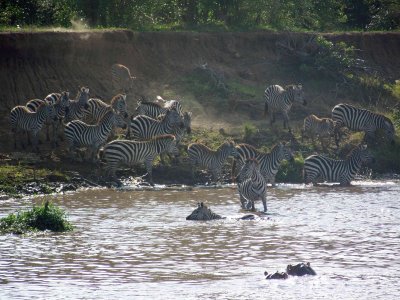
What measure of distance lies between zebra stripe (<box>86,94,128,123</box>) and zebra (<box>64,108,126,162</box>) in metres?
1.22

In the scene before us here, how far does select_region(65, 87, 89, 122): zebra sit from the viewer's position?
26.1 meters

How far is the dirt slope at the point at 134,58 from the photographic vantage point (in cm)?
2823

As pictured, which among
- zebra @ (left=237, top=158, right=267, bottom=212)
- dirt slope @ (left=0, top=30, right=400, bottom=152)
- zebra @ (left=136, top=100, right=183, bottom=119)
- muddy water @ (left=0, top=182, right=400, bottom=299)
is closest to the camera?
muddy water @ (left=0, top=182, right=400, bottom=299)

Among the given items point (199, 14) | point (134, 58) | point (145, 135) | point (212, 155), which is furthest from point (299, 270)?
point (199, 14)

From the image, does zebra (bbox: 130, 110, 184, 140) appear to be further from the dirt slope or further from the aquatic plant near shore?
the aquatic plant near shore

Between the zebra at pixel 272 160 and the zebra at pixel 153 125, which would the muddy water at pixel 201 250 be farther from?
the zebra at pixel 153 125

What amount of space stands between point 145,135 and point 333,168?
16.5ft

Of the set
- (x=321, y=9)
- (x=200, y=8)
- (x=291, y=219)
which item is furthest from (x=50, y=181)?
(x=321, y=9)

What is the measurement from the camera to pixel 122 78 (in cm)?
2920

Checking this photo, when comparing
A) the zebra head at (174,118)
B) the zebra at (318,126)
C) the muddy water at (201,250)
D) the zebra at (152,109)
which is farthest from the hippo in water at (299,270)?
the zebra at (152,109)

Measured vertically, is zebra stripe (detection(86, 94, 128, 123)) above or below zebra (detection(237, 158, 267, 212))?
above

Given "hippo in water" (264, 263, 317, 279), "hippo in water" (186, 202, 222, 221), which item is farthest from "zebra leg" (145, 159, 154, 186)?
"hippo in water" (264, 263, 317, 279)

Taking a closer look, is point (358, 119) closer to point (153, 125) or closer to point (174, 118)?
point (174, 118)

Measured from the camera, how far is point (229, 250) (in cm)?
1662
